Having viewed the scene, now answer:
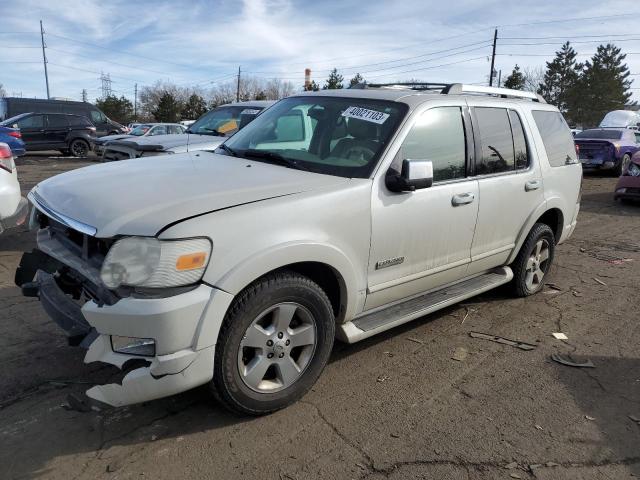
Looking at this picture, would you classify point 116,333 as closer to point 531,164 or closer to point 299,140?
point 299,140

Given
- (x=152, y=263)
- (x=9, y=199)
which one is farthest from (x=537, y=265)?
(x=9, y=199)

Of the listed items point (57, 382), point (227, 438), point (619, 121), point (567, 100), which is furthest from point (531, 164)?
point (567, 100)

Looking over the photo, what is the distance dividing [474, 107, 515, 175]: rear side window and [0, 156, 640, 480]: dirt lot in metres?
1.34

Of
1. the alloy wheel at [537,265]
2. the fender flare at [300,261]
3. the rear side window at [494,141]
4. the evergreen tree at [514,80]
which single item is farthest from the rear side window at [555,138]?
the evergreen tree at [514,80]

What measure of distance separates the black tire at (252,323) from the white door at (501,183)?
1.67 m

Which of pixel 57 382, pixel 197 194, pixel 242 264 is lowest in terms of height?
pixel 57 382

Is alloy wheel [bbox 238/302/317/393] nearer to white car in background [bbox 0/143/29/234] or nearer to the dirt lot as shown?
the dirt lot

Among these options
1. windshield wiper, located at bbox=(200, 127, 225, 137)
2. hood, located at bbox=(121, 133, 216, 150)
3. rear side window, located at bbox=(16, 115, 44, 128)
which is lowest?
rear side window, located at bbox=(16, 115, 44, 128)

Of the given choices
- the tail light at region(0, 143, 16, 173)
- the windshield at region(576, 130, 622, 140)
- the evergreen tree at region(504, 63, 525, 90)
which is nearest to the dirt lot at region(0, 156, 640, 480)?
the tail light at region(0, 143, 16, 173)

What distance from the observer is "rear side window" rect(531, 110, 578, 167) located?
16.4ft

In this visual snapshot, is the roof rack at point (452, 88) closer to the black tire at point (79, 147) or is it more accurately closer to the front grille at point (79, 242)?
the front grille at point (79, 242)

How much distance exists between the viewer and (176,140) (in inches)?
318

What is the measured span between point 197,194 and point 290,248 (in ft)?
1.90

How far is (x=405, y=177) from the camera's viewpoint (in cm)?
330
